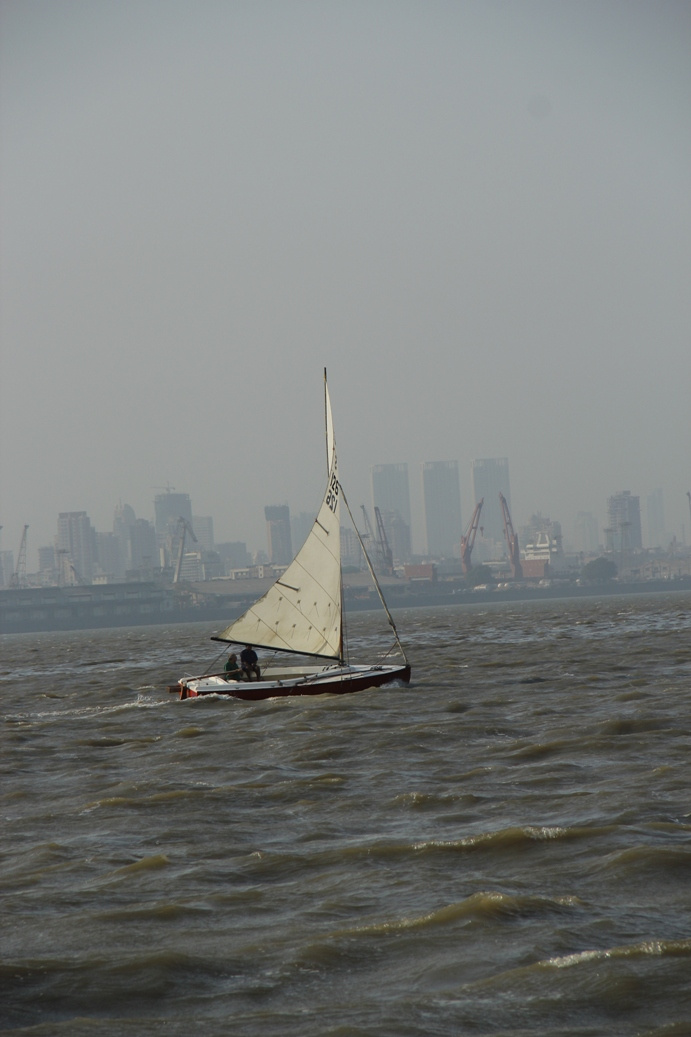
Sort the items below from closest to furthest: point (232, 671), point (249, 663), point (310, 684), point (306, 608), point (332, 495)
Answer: point (310, 684), point (306, 608), point (249, 663), point (232, 671), point (332, 495)

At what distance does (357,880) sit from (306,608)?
23.1 metres

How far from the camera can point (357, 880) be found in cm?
1340

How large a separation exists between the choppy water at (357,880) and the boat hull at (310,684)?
651 cm

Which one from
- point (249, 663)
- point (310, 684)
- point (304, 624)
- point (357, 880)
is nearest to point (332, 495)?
point (304, 624)

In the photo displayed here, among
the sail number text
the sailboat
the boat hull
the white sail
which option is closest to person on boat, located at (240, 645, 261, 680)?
the sailboat

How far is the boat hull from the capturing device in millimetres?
34500

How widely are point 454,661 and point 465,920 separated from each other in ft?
133

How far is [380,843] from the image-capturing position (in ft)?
49.1

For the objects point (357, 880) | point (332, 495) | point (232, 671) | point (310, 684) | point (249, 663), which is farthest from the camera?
point (332, 495)

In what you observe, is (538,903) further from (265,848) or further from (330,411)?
(330,411)

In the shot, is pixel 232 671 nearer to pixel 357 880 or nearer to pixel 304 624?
pixel 304 624

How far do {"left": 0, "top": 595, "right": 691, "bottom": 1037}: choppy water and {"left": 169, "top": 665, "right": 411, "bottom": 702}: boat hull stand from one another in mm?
6510

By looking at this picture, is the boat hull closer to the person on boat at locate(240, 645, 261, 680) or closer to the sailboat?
the sailboat

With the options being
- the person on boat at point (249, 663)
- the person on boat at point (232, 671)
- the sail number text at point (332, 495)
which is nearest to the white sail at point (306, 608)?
the sail number text at point (332, 495)
